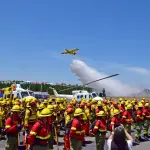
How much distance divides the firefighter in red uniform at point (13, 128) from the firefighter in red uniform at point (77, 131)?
154 centimetres

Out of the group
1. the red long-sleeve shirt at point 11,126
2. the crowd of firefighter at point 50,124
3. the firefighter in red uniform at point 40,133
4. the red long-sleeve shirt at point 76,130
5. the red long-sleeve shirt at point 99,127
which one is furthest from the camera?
the red long-sleeve shirt at point 99,127

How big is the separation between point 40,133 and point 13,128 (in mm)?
2169

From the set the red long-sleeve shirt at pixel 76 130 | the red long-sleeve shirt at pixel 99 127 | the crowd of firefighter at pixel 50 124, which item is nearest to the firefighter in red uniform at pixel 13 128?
the crowd of firefighter at pixel 50 124

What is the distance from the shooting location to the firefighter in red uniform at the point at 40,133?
8078 mm

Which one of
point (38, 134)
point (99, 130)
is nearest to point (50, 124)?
point (99, 130)

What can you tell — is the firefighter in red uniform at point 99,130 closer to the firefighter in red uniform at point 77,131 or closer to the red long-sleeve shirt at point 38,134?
the firefighter in red uniform at point 77,131

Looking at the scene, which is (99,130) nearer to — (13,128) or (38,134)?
(13,128)

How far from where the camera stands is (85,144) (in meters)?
15.7

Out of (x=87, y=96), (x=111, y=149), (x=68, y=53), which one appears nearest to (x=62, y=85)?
(x=68, y=53)

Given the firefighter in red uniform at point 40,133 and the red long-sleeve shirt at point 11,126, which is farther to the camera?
the red long-sleeve shirt at point 11,126

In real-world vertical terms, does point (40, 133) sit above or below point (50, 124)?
below

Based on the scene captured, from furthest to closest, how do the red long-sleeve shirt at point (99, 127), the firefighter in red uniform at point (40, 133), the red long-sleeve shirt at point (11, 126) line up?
the red long-sleeve shirt at point (99, 127) → the red long-sleeve shirt at point (11, 126) → the firefighter in red uniform at point (40, 133)

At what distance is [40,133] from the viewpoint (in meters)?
8.12

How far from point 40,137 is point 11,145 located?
2411 millimetres
